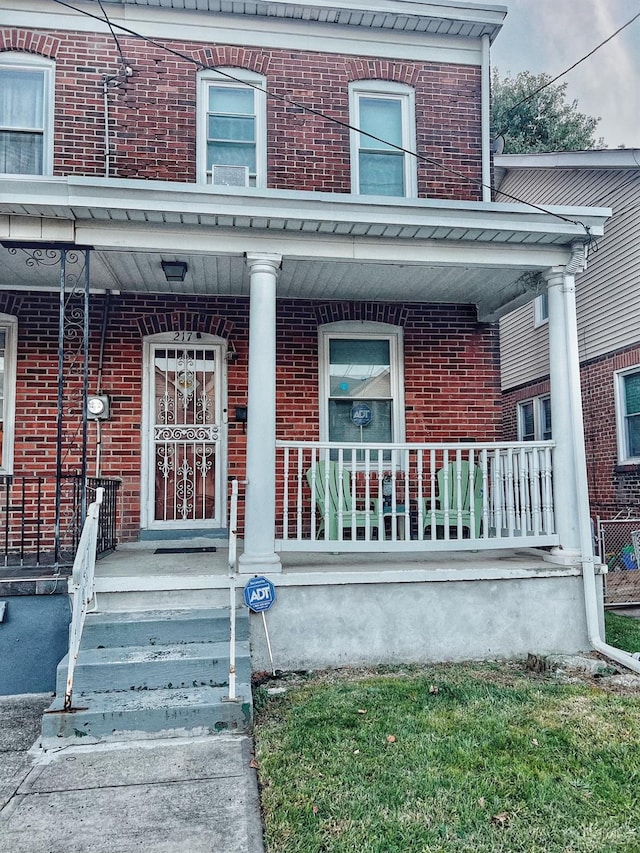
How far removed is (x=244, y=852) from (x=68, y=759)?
1.39 meters

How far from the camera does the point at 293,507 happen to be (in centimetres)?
689

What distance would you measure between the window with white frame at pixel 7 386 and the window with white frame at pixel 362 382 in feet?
10.7

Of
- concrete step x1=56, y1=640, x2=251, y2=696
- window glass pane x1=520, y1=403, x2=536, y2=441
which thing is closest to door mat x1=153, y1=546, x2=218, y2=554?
concrete step x1=56, y1=640, x2=251, y2=696

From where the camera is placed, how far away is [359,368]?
7359mm

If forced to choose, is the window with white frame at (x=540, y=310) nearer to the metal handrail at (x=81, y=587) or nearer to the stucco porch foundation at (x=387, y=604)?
the stucco porch foundation at (x=387, y=604)

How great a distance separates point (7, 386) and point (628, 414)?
8488 mm

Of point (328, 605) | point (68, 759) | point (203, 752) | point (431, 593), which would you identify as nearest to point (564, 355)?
point (431, 593)

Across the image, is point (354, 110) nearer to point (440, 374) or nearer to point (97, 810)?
point (440, 374)

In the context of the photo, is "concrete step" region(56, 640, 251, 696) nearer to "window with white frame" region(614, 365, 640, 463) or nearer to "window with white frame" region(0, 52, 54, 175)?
A: "window with white frame" region(0, 52, 54, 175)

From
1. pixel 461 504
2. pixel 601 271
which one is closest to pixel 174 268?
pixel 461 504

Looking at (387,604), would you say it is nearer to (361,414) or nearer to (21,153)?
(361,414)

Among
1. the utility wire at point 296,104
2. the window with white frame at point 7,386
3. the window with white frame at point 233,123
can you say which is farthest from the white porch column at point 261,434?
the window with white frame at point 7,386

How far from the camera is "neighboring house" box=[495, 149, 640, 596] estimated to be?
9633 mm

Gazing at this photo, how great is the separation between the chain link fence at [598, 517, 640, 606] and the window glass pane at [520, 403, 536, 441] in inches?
125
